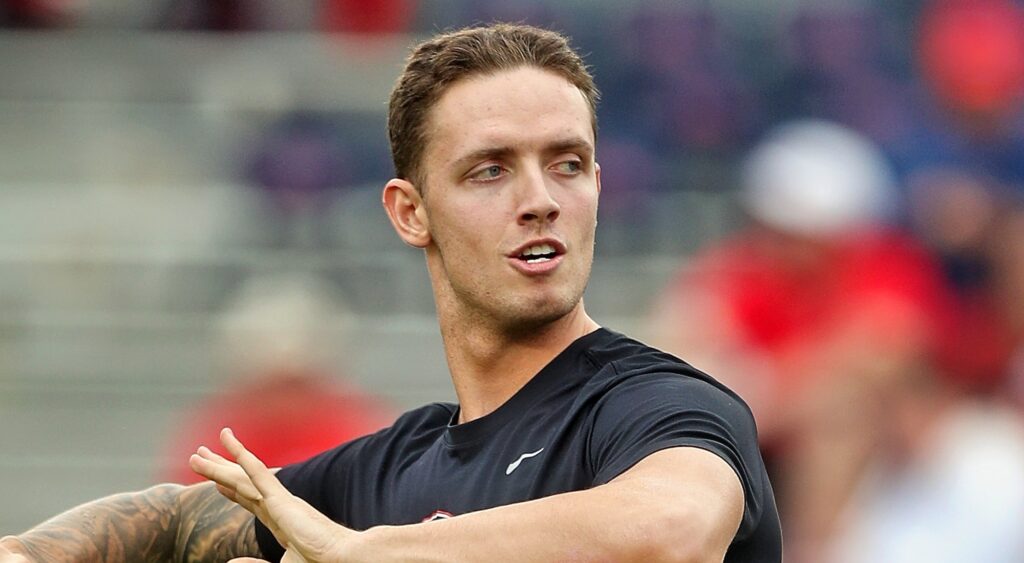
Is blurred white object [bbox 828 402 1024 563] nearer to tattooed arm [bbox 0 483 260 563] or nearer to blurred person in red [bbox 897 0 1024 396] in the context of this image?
blurred person in red [bbox 897 0 1024 396]

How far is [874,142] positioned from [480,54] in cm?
484

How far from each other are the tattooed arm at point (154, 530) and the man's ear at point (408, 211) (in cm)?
74

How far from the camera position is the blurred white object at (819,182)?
662 centimetres

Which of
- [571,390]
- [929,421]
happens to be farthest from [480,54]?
[929,421]

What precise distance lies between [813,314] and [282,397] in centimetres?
200

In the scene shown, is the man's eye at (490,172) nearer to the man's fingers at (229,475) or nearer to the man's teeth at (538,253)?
the man's teeth at (538,253)

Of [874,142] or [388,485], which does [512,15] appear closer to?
[874,142]

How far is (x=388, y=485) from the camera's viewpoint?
366 cm

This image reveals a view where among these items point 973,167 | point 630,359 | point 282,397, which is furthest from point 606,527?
point 973,167

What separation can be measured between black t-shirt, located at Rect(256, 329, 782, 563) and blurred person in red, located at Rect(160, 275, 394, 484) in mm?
2431

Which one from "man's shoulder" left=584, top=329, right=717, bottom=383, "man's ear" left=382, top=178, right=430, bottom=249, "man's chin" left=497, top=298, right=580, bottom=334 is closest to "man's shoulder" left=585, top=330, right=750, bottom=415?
"man's shoulder" left=584, top=329, right=717, bottom=383

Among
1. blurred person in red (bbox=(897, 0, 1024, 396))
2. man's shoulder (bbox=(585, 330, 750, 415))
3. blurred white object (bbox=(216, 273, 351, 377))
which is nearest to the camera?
man's shoulder (bbox=(585, 330, 750, 415))

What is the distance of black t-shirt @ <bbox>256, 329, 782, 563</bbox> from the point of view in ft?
9.77

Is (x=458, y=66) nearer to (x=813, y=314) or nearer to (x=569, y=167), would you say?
(x=569, y=167)
